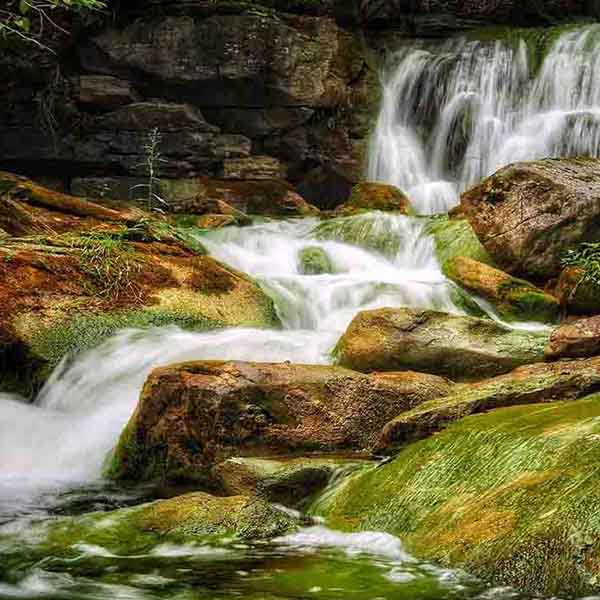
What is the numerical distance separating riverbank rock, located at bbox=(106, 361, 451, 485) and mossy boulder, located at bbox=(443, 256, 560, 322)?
374cm

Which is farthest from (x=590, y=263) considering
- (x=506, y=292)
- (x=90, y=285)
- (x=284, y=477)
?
(x=90, y=285)

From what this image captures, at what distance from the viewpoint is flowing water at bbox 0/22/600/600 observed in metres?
3.54

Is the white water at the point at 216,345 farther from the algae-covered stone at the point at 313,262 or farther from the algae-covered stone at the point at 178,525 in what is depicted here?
the algae-covered stone at the point at 178,525

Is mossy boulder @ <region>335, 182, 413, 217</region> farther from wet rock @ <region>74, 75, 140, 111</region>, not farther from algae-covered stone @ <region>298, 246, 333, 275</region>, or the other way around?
wet rock @ <region>74, 75, 140, 111</region>

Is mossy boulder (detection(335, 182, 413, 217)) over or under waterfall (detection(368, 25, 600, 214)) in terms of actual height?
under

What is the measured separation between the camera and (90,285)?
855 centimetres

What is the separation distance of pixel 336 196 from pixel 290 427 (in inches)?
476

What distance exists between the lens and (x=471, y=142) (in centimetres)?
1647

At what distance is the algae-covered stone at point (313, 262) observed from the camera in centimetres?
1152

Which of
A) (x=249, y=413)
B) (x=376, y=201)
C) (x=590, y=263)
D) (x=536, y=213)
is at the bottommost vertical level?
(x=249, y=413)

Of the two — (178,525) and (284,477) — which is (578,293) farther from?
(178,525)

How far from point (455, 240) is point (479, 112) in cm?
633

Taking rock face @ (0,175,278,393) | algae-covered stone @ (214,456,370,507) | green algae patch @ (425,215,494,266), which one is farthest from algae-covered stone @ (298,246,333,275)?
algae-covered stone @ (214,456,370,507)

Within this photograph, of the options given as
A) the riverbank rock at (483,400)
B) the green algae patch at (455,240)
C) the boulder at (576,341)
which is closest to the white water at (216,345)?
the green algae patch at (455,240)
